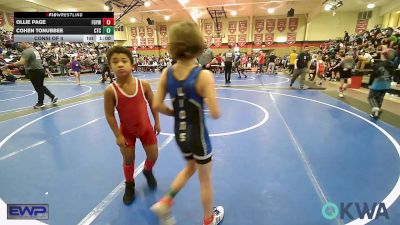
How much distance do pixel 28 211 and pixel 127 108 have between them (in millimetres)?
1444

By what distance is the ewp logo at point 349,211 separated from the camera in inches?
83.4

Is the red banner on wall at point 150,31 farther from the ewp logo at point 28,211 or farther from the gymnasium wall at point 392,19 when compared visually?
the ewp logo at point 28,211

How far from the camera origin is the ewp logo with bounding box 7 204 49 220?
2.18 metres

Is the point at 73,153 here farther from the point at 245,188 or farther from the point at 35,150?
the point at 245,188

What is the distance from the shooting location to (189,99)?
156cm

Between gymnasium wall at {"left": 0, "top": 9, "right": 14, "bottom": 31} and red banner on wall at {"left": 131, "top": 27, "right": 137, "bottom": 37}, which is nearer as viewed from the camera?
gymnasium wall at {"left": 0, "top": 9, "right": 14, "bottom": 31}

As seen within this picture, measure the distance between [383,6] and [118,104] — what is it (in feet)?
91.6

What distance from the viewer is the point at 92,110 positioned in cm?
616

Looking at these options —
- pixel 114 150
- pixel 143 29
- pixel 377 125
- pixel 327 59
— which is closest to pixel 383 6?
pixel 327 59

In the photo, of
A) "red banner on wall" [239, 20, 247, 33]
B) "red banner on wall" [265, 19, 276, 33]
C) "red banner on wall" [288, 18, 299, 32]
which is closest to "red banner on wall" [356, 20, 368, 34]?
"red banner on wall" [288, 18, 299, 32]

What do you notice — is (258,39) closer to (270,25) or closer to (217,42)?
(270,25)

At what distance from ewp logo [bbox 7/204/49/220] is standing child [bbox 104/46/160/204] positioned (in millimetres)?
755
